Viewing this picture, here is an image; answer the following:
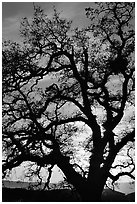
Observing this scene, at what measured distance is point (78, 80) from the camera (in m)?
18.9

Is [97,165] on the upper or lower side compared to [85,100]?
lower

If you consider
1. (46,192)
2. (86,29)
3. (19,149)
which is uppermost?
(86,29)

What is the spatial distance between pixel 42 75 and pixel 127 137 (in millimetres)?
6754

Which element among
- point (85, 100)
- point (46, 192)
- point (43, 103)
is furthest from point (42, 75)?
point (46, 192)

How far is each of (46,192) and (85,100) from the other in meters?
7.13

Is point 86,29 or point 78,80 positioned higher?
point 86,29

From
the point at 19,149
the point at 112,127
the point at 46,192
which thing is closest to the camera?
the point at 19,149

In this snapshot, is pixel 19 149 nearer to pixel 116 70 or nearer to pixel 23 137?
pixel 23 137

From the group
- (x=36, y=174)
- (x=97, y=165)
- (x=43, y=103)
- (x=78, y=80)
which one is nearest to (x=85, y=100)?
(x=78, y=80)

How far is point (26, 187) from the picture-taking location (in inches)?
774

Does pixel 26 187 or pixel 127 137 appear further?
pixel 26 187

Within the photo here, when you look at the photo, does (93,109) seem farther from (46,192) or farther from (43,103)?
(46,192)

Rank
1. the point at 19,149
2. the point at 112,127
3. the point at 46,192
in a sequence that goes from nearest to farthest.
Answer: the point at 19,149
the point at 112,127
the point at 46,192

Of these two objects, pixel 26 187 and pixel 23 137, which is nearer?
pixel 23 137
